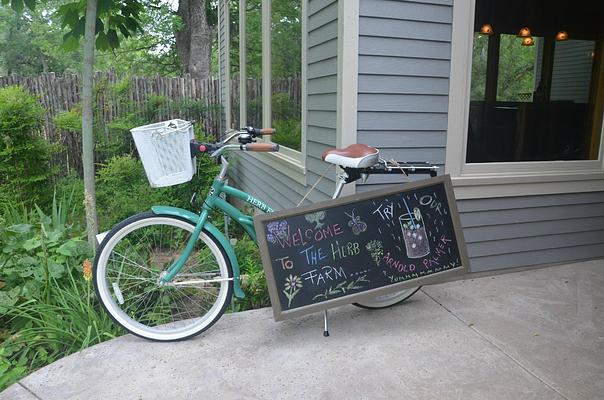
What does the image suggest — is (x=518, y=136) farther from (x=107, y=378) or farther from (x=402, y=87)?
(x=107, y=378)

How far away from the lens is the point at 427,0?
2.82 m

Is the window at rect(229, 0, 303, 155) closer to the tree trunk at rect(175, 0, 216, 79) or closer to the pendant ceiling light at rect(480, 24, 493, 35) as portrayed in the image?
the pendant ceiling light at rect(480, 24, 493, 35)

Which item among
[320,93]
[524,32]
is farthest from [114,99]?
[524,32]

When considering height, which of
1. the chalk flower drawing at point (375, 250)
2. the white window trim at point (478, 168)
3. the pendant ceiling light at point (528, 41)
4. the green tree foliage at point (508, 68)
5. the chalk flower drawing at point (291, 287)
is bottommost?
the chalk flower drawing at point (291, 287)

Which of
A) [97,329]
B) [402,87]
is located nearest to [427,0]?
[402,87]

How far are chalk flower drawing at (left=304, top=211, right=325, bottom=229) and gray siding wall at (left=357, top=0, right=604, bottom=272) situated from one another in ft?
2.04

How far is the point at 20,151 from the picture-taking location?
228 inches

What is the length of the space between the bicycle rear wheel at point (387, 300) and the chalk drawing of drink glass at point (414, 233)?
1.04 ft

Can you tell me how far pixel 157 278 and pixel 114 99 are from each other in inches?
267

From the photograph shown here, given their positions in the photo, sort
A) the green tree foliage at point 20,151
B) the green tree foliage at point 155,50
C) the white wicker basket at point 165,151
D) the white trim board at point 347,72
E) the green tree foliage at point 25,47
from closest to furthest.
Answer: the white wicker basket at point 165,151 < the white trim board at point 347,72 < the green tree foliage at point 20,151 < the green tree foliage at point 155,50 < the green tree foliage at point 25,47

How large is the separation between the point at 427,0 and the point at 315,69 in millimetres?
804

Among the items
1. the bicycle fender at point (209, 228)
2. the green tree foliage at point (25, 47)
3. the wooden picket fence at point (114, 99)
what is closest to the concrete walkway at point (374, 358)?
the bicycle fender at point (209, 228)

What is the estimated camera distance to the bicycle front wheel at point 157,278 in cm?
242

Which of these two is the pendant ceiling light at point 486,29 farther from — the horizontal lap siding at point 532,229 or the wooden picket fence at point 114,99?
the wooden picket fence at point 114,99
